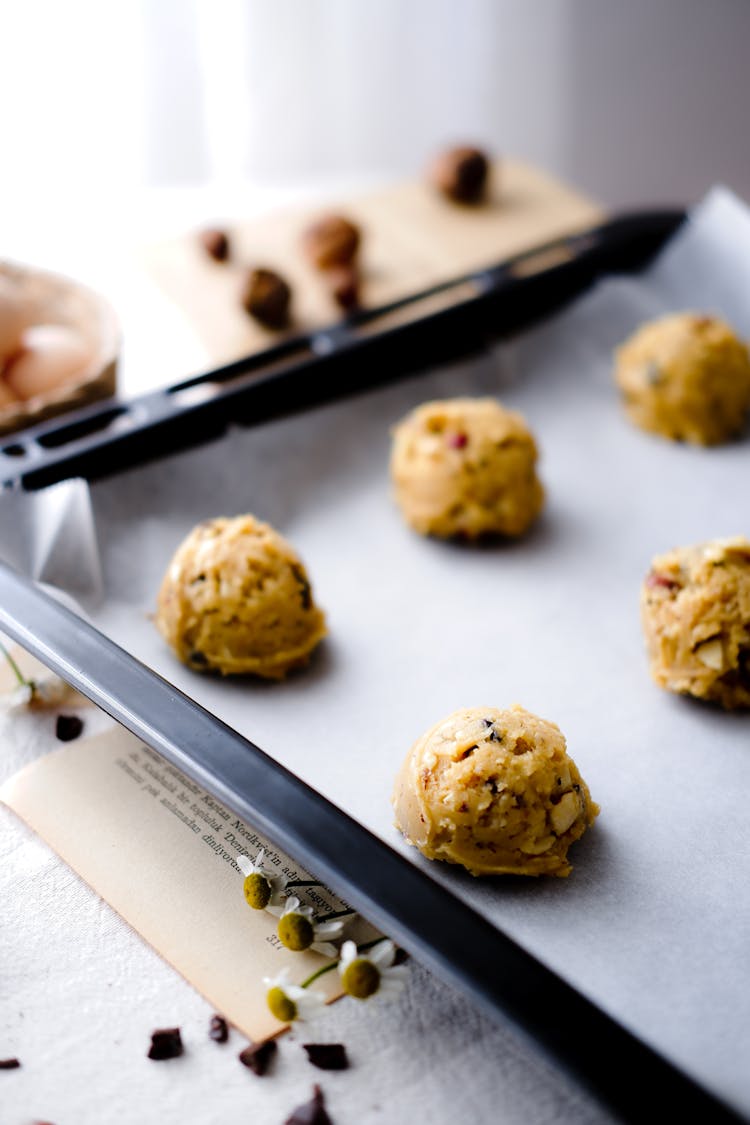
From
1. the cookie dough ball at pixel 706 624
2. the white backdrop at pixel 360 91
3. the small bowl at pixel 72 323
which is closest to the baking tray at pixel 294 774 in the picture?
the small bowl at pixel 72 323

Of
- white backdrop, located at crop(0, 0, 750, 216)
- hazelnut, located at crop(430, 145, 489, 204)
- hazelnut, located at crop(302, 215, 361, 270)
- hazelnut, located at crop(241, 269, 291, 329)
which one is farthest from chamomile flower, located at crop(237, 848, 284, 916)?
white backdrop, located at crop(0, 0, 750, 216)

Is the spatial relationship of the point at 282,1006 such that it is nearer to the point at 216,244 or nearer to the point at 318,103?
the point at 216,244

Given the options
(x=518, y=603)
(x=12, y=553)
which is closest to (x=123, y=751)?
(x=12, y=553)

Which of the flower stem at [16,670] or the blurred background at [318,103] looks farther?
the blurred background at [318,103]

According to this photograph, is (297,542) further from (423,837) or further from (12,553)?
(423,837)

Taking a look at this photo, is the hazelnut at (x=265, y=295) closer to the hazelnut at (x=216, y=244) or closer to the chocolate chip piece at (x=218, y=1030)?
the hazelnut at (x=216, y=244)

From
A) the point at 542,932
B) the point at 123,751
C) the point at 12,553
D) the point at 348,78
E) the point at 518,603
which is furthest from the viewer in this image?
the point at 348,78

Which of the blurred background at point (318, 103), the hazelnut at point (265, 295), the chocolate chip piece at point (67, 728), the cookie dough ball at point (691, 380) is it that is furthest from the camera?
the blurred background at point (318, 103)
